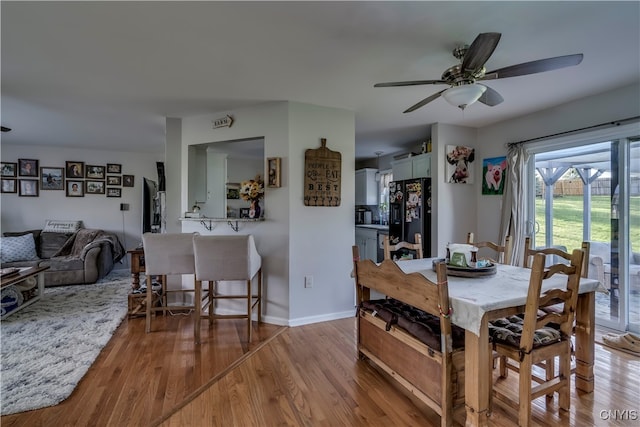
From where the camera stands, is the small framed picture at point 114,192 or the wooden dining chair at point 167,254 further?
the small framed picture at point 114,192

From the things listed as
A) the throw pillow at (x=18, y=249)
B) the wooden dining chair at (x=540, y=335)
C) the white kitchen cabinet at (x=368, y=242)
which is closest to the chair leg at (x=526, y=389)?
the wooden dining chair at (x=540, y=335)

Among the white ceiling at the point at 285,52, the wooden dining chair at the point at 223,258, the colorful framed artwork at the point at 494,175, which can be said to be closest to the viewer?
the white ceiling at the point at 285,52

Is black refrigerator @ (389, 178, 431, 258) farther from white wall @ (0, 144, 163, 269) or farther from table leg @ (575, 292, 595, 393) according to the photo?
white wall @ (0, 144, 163, 269)

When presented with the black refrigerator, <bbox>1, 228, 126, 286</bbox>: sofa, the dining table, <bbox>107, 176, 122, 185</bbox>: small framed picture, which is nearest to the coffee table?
<bbox>1, 228, 126, 286</bbox>: sofa

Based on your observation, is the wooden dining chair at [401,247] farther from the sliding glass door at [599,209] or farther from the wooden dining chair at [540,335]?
the sliding glass door at [599,209]

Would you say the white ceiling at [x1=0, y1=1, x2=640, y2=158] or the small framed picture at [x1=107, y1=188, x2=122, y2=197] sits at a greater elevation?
the white ceiling at [x1=0, y1=1, x2=640, y2=158]

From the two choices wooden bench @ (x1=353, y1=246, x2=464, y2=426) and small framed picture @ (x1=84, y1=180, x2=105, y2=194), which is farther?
small framed picture @ (x1=84, y1=180, x2=105, y2=194)

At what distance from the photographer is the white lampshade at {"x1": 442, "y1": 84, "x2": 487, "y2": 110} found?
176 cm

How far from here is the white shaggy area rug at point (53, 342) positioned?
75.5 inches

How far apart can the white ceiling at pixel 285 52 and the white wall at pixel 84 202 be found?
7.88ft

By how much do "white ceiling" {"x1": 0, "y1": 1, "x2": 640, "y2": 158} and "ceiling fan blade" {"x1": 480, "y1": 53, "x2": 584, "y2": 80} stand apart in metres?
0.29

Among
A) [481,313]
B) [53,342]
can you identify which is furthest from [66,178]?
[481,313]

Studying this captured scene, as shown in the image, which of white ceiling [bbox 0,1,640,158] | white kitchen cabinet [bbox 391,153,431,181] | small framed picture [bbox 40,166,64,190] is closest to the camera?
white ceiling [bbox 0,1,640,158]

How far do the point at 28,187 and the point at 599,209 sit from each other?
8.28 metres
